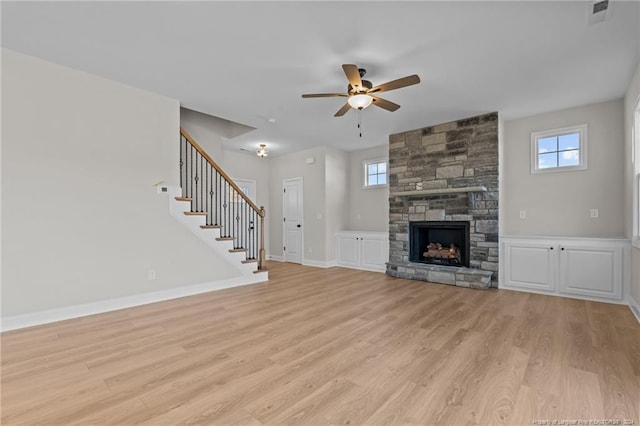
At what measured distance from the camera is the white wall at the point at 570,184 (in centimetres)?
422

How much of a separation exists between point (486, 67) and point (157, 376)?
4313 mm

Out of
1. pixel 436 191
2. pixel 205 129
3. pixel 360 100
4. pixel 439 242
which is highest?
pixel 205 129

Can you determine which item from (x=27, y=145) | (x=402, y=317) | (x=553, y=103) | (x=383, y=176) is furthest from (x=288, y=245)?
(x=553, y=103)

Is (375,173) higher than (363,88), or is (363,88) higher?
(363,88)

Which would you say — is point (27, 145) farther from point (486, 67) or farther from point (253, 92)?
point (486, 67)

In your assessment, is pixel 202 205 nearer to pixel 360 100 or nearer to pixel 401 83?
pixel 360 100

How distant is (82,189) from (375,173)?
553cm

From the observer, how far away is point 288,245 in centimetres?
786

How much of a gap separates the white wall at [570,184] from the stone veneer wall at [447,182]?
0.48 metres

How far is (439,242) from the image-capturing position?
5719 mm

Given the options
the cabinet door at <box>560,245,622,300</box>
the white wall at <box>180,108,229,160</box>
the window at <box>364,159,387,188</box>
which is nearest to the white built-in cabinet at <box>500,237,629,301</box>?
the cabinet door at <box>560,245,622,300</box>

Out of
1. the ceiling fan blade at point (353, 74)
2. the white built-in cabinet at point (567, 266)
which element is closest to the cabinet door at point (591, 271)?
the white built-in cabinet at point (567, 266)

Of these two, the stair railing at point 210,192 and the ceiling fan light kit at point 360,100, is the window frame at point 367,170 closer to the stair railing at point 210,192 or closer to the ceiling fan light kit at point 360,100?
the stair railing at point 210,192

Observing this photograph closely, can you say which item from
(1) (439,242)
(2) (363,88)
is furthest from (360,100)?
(1) (439,242)
